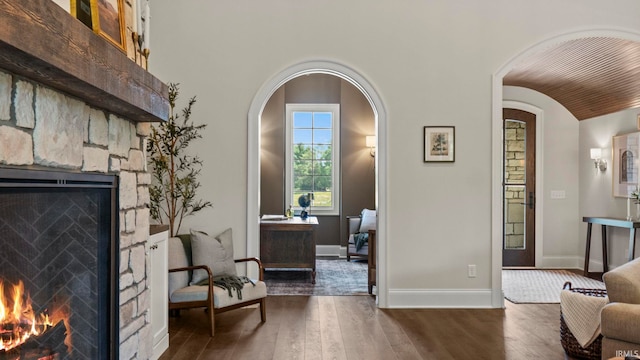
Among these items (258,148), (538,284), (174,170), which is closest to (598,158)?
(538,284)

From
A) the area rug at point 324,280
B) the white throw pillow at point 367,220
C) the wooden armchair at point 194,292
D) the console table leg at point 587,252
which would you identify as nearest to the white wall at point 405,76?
the wooden armchair at point 194,292

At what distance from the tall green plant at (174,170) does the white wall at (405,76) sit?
12 centimetres

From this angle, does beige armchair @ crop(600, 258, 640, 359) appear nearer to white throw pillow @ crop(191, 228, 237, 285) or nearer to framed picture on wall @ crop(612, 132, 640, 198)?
white throw pillow @ crop(191, 228, 237, 285)

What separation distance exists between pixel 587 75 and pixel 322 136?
4331 millimetres

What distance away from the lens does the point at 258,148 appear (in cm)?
478

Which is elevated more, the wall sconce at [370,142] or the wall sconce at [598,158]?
the wall sconce at [370,142]

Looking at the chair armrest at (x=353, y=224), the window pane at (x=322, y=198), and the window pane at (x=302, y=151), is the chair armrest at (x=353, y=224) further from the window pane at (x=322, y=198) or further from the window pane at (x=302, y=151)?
the window pane at (x=302, y=151)

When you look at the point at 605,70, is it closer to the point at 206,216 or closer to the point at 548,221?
the point at 548,221

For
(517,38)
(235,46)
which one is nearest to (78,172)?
(235,46)

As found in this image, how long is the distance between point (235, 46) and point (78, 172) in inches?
120

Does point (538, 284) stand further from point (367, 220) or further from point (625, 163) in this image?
point (367, 220)

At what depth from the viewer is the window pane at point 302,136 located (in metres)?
8.75

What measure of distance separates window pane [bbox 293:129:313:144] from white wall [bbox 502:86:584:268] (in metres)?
3.67

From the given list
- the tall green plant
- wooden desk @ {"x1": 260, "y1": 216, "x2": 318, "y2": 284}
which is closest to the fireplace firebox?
the tall green plant
